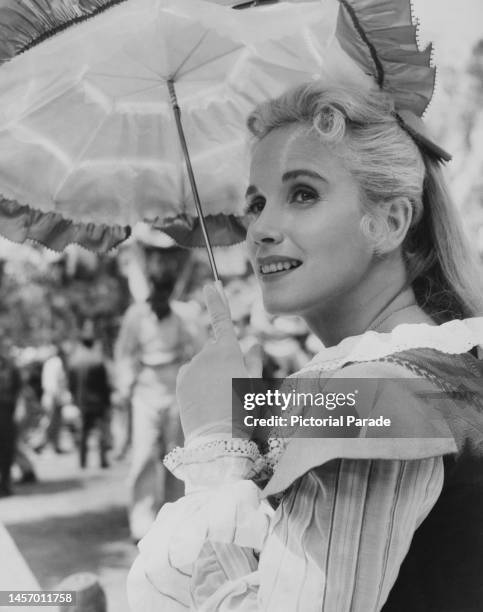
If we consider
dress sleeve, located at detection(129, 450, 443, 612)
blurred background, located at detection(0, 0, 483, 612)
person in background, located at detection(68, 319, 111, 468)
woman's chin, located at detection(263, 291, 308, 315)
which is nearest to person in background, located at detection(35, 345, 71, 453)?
blurred background, located at detection(0, 0, 483, 612)

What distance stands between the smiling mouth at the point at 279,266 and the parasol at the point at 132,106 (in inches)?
12.0

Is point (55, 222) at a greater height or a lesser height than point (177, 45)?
lesser

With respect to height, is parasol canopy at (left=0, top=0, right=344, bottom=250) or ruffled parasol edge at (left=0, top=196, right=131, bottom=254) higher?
parasol canopy at (left=0, top=0, right=344, bottom=250)

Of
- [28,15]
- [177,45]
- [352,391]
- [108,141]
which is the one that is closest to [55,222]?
[108,141]

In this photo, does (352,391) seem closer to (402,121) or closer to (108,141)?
(402,121)

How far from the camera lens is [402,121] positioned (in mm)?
1215

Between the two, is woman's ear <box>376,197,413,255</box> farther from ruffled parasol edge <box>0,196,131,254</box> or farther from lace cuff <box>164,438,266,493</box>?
ruffled parasol edge <box>0,196,131,254</box>

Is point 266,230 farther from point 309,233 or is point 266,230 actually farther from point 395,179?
point 395,179

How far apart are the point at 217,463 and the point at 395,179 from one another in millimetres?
441

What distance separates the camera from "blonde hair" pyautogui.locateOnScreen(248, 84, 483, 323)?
119 centimetres

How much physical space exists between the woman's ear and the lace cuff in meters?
0.32

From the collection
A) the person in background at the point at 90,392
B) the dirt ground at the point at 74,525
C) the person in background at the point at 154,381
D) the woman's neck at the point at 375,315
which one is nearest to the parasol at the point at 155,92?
the woman's neck at the point at 375,315

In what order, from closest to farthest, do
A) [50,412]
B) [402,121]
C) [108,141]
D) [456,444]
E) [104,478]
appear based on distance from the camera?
[456,444] < [402,121] < [108,141] < [104,478] < [50,412]

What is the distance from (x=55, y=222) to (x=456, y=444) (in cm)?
92
